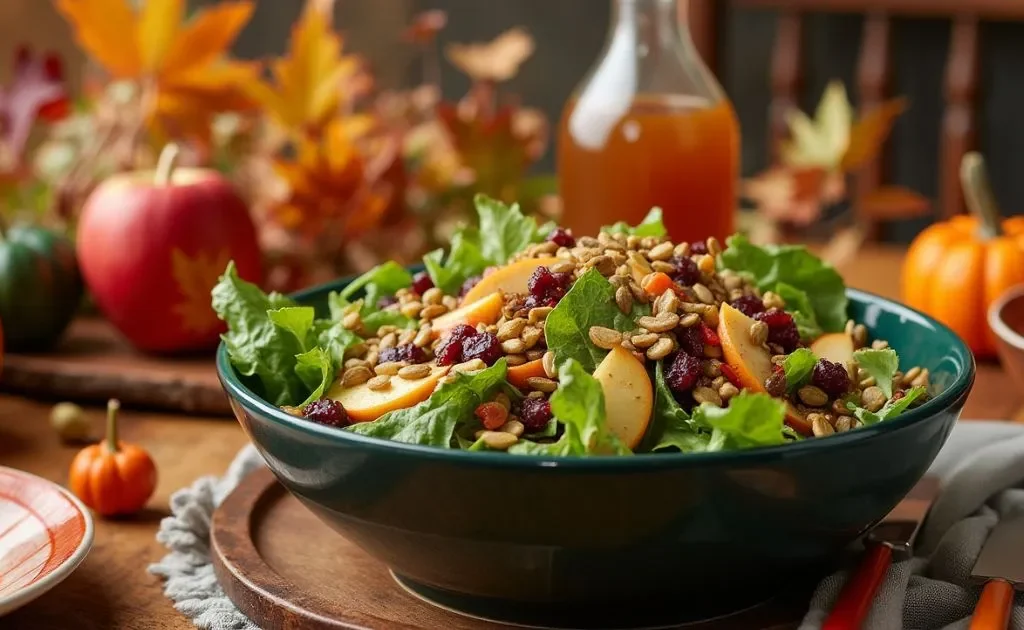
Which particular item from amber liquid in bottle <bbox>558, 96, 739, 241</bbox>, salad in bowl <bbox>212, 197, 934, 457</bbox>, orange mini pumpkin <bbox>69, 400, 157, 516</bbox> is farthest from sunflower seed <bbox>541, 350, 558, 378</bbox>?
amber liquid in bottle <bbox>558, 96, 739, 241</bbox>

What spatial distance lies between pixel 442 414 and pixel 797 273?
513mm

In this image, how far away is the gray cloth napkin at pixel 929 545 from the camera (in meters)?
1.08

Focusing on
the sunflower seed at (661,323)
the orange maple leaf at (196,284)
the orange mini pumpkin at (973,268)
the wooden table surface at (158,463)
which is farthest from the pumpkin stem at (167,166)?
the orange mini pumpkin at (973,268)

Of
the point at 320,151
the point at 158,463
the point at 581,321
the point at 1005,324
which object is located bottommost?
the point at 158,463

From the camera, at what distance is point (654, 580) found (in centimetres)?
98

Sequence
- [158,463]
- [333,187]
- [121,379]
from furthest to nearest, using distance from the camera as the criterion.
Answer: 1. [333,187]
2. [121,379]
3. [158,463]

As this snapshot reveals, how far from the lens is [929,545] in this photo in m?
1.24

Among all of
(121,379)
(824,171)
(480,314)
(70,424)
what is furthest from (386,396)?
(824,171)

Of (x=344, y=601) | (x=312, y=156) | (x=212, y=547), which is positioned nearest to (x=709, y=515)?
(x=344, y=601)

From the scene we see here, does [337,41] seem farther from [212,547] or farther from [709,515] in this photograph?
[709,515]

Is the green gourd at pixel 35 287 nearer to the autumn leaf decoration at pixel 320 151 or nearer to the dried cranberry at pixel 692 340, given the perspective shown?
the autumn leaf decoration at pixel 320 151

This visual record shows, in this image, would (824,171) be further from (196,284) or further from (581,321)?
(581,321)

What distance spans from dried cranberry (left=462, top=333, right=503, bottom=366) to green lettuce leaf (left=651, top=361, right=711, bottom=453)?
13 cm

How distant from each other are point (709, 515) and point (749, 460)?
0.05m
